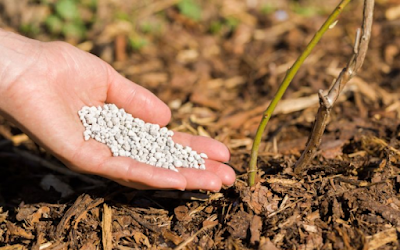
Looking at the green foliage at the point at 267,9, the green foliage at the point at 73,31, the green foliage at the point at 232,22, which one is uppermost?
the green foliage at the point at 267,9

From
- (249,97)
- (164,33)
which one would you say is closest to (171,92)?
(249,97)

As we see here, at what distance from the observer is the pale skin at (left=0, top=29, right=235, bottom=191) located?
7.41ft

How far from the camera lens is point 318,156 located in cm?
273

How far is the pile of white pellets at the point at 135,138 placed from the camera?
245 centimetres

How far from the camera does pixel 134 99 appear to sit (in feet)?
9.08

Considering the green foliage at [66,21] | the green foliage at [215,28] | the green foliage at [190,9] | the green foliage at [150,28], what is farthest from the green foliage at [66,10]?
the green foliage at [215,28]

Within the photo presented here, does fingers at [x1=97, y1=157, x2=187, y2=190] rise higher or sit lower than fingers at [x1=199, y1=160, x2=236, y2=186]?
lower

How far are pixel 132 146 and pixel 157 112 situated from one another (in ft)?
1.17

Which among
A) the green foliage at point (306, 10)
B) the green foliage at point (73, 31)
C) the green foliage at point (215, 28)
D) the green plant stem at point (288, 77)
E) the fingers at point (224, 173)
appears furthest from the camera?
the green foliage at point (306, 10)

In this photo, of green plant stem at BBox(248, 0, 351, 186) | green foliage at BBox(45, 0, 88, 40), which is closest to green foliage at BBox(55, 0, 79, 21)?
green foliage at BBox(45, 0, 88, 40)

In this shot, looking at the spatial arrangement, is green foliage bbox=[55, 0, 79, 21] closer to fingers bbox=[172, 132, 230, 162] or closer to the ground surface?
the ground surface

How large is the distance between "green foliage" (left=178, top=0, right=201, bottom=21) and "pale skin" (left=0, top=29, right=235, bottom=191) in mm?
2456

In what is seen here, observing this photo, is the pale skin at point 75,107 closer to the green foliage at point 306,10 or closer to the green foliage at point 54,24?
the green foliage at point 54,24

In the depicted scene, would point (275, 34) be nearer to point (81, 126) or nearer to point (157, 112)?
point (157, 112)
